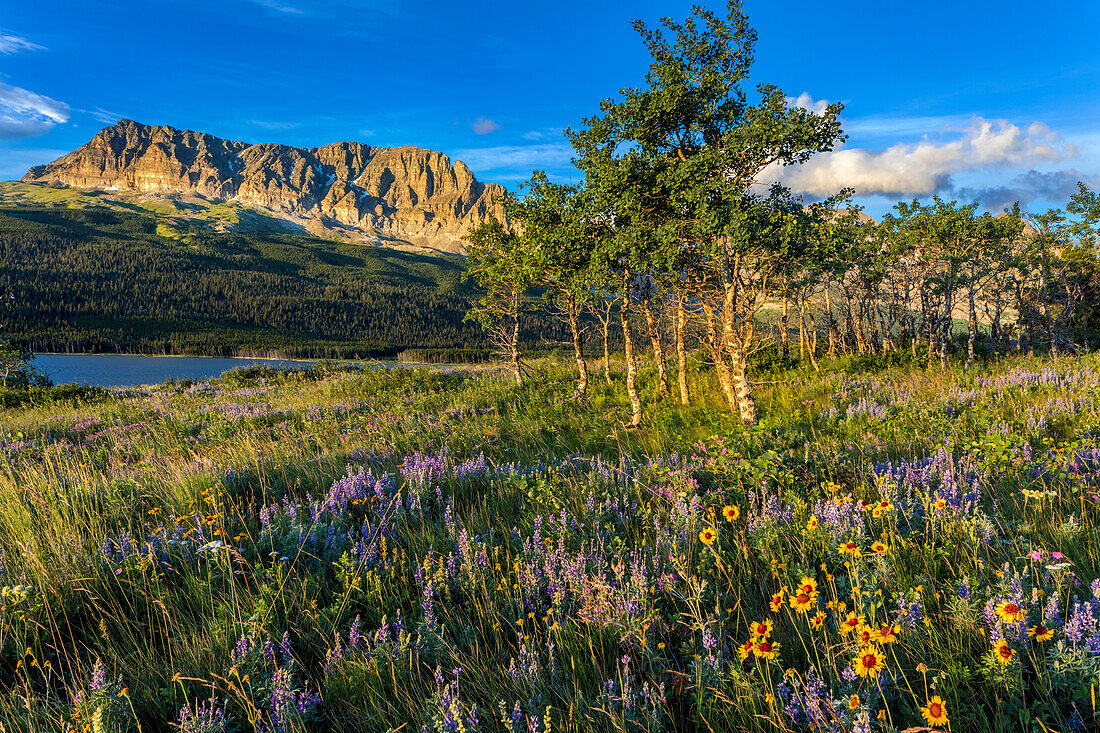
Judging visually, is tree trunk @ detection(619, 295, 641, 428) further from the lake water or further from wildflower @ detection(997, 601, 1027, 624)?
the lake water

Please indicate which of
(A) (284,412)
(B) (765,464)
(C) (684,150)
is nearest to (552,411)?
(C) (684,150)

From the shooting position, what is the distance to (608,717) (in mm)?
2055

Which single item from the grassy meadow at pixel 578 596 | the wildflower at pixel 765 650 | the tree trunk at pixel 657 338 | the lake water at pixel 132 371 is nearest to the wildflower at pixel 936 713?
the grassy meadow at pixel 578 596

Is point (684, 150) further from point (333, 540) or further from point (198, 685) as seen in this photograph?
point (198, 685)

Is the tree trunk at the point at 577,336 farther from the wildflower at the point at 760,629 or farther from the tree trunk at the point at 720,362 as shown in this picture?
the wildflower at the point at 760,629

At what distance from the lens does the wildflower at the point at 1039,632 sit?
1.88m

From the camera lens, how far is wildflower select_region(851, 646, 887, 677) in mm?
1761

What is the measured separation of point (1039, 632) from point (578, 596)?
2.18 meters

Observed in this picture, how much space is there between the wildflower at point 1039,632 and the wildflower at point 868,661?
66cm

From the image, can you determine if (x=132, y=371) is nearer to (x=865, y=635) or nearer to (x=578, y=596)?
Answer: (x=578, y=596)

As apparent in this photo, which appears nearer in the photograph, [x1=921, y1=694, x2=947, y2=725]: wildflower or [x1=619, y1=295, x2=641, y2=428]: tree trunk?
[x1=921, y1=694, x2=947, y2=725]: wildflower

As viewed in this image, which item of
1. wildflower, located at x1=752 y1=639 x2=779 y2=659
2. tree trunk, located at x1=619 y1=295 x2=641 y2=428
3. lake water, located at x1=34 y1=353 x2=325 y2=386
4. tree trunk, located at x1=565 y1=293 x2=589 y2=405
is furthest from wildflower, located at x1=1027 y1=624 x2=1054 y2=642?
lake water, located at x1=34 y1=353 x2=325 y2=386

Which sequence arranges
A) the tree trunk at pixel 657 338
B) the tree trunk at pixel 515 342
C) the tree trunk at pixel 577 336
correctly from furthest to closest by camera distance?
the tree trunk at pixel 515 342
the tree trunk at pixel 577 336
the tree trunk at pixel 657 338

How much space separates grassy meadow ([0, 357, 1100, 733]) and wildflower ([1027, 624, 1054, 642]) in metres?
0.02
